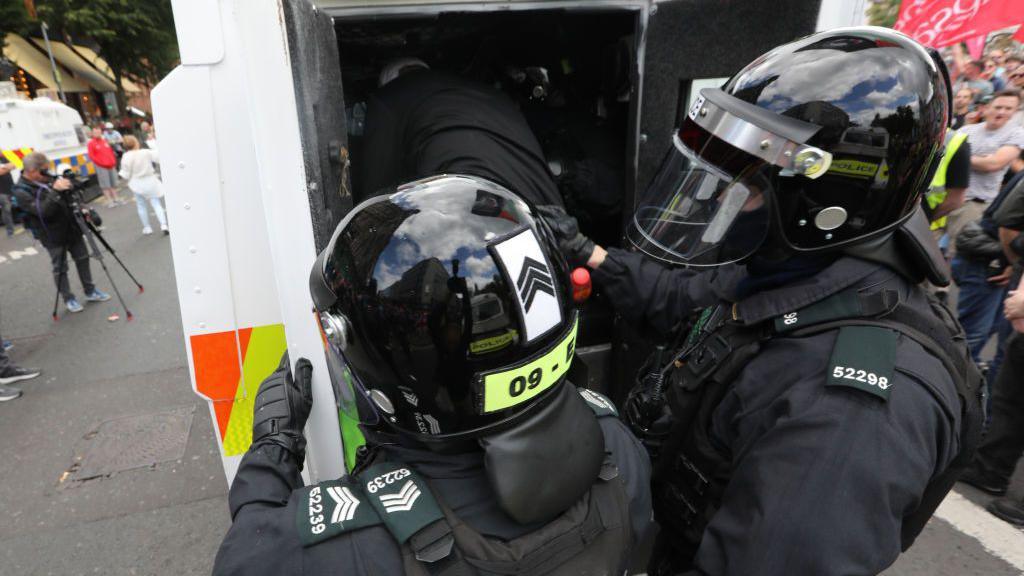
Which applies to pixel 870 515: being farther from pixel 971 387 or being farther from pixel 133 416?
pixel 133 416

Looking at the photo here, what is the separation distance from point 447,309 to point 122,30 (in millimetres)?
26350

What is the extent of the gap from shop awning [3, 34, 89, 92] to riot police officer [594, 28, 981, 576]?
2408 cm

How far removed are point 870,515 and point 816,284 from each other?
0.45 m

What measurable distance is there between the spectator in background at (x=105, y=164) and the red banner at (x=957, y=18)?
13394 mm

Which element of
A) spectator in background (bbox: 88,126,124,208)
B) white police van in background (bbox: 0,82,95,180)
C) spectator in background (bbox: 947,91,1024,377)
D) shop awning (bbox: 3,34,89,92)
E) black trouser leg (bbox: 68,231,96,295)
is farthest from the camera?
shop awning (bbox: 3,34,89,92)

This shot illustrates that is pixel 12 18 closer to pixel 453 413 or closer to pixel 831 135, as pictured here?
pixel 453 413

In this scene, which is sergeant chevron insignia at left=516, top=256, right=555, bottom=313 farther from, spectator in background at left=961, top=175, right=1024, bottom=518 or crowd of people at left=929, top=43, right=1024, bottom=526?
spectator in background at left=961, top=175, right=1024, bottom=518

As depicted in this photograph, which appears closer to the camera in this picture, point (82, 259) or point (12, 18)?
point (82, 259)

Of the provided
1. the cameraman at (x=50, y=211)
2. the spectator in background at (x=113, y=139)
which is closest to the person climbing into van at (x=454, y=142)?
the cameraman at (x=50, y=211)

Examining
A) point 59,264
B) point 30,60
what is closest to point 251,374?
point 59,264

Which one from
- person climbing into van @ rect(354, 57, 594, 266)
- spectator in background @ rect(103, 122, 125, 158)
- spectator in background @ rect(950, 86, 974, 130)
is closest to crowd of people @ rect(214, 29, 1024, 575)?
person climbing into van @ rect(354, 57, 594, 266)

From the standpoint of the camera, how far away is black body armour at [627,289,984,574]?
1042 mm

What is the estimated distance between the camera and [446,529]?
930mm

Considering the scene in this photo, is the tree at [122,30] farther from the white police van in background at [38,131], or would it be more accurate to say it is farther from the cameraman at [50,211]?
the cameraman at [50,211]
